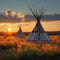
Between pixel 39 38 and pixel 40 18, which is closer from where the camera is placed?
pixel 39 38

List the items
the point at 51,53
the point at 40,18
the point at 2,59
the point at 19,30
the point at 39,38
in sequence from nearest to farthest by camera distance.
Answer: the point at 2,59, the point at 51,53, the point at 39,38, the point at 40,18, the point at 19,30

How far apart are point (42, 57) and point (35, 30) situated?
12.0 metres

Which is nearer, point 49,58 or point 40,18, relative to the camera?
point 49,58

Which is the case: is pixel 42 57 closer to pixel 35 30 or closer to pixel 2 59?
pixel 2 59

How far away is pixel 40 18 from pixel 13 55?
13.7m

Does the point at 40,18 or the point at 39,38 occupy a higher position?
the point at 40,18

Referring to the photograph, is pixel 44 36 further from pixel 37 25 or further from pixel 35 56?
pixel 35 56

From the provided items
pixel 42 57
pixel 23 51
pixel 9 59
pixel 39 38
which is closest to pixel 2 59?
pixel 9 59

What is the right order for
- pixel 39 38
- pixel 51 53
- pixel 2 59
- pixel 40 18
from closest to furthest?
pixel 2 59 → pixel 51 53 → pixel 39 38 → pixel 40 18

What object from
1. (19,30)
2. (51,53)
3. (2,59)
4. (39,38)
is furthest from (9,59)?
(19,30)

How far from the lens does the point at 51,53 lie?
12492 mm

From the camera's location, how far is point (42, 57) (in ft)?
40.0

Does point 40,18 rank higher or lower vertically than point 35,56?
higher

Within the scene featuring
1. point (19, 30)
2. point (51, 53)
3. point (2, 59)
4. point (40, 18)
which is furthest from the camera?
point (19, 30)
